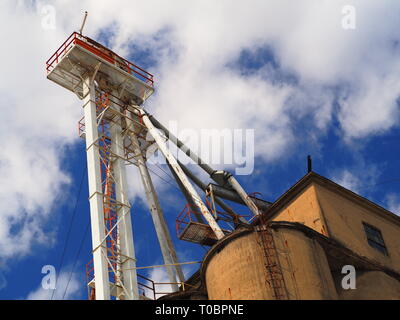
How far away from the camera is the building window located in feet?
99.0

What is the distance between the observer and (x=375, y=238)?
30594 mm

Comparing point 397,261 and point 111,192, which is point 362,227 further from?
point 111,192

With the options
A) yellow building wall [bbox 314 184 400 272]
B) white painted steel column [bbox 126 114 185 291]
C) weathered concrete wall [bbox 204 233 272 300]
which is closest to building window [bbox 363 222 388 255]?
yellow building wall [bbox 314 184 400 272]

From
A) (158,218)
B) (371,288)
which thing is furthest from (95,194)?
(371,288)

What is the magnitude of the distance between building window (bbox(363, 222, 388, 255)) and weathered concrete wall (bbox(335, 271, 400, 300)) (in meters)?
2.27

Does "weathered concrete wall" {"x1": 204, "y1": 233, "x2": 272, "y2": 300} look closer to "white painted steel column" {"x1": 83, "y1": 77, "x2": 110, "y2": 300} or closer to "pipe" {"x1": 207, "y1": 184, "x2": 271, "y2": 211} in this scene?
"white painted steel column" {"x1": 83, "y1": 77, "x2": 110, "y2": 300}

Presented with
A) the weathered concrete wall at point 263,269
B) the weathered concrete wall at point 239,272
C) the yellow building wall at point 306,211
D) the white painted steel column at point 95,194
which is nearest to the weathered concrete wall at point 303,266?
the weathered concrete wall at point 263,269

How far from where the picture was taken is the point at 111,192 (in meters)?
31.4

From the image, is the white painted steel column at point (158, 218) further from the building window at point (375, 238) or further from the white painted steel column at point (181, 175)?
the building window at point (375, 238)

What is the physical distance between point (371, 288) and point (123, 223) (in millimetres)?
11724

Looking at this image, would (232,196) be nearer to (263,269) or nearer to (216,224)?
(216,224)

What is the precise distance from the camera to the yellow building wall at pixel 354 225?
28594 mm
